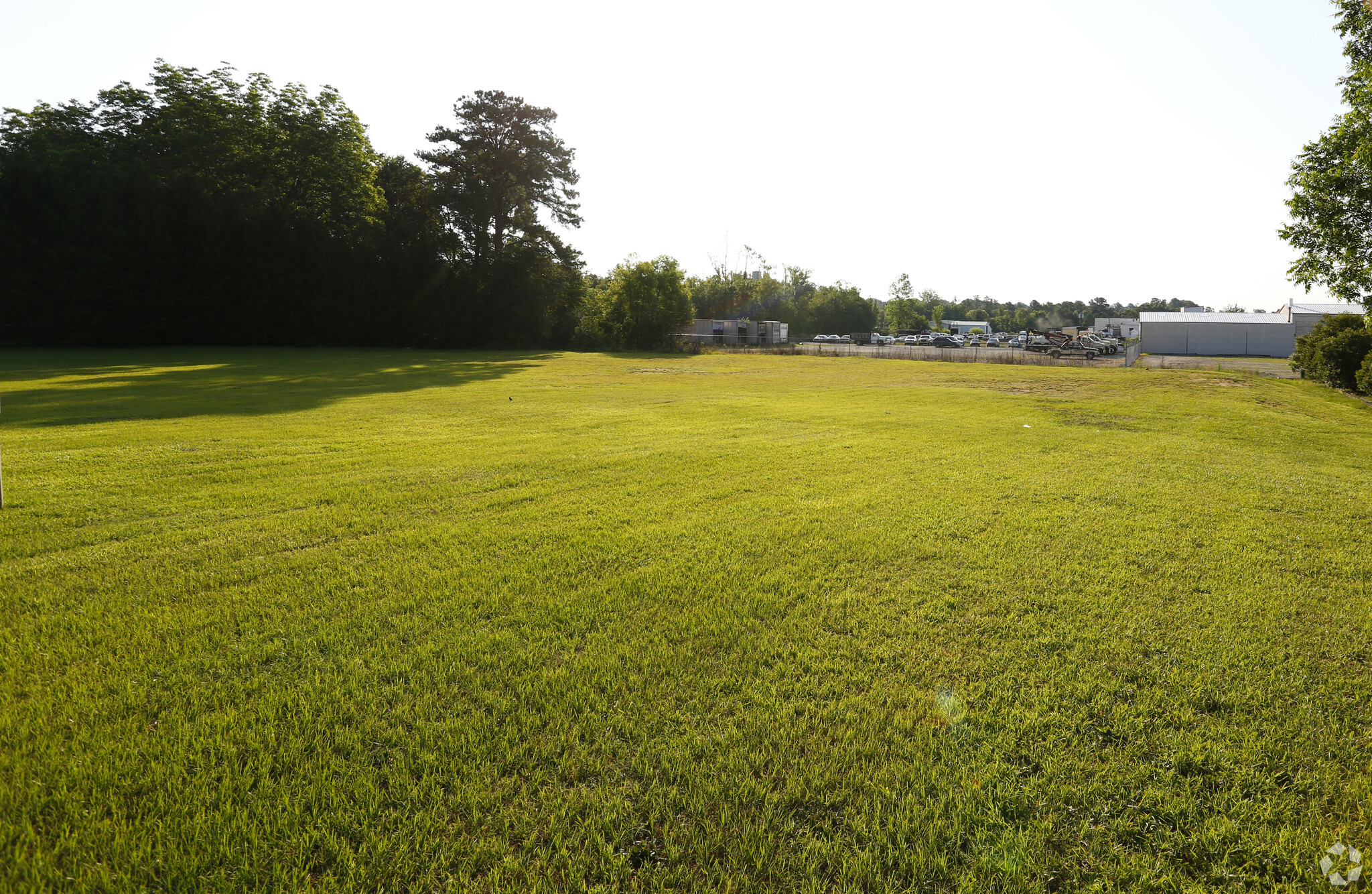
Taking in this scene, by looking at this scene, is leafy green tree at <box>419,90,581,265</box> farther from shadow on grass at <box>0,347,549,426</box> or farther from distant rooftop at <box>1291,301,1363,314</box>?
distant rooftop at <box>1291,301,1363,314</box>

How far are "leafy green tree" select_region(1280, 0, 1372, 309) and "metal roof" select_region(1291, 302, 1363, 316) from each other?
47.9m

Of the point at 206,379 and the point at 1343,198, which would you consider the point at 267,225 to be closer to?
the point at 206,379

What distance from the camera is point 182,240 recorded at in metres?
34.5

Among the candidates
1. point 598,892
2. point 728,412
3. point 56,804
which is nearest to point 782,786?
point 598,892

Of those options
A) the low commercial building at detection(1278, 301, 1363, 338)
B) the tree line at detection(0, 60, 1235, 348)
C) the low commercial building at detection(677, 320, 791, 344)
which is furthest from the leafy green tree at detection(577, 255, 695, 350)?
the low commercial building at detection(1278, 301, 1363, 338)

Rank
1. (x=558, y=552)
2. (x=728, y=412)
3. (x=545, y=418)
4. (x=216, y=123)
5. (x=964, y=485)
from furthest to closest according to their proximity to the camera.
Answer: (x=216, y=123) < (x=728, y=412) < (x=545, y=418) < (x=964, y=485) < (x=558, y=552)

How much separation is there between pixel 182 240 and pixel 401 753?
140 ft

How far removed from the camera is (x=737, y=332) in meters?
63.3

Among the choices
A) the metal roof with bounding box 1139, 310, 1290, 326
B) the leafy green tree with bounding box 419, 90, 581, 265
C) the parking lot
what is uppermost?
the leafy green tree with bounding box 419, 90, 581, 265

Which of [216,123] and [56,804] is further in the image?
[216,123]

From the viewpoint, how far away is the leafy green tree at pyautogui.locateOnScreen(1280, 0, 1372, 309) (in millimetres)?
15094

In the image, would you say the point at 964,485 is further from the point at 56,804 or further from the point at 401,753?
the point at 56,804

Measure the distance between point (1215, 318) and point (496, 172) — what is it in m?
59.1
